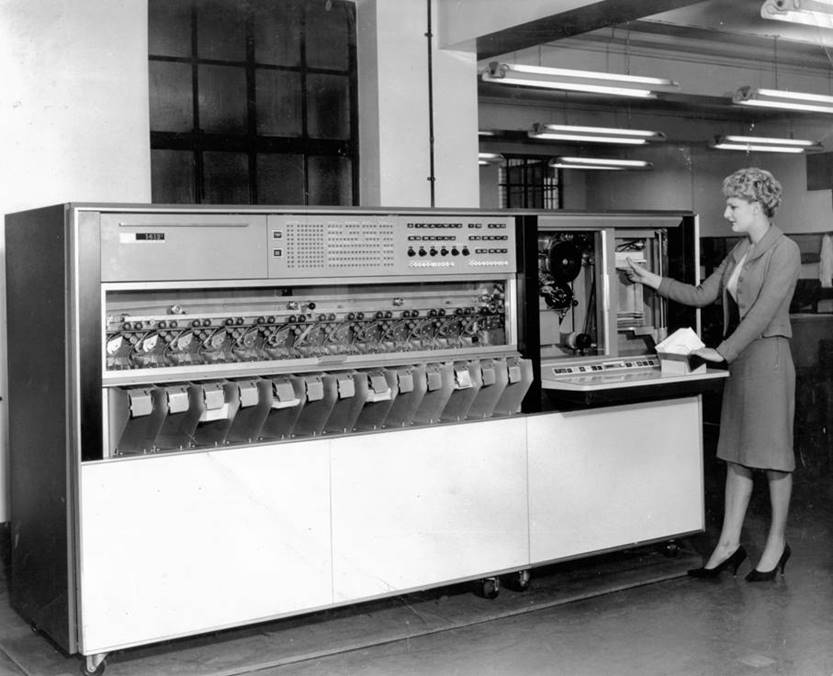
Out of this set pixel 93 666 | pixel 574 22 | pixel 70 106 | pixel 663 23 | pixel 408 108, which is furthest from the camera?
pixel 663 23

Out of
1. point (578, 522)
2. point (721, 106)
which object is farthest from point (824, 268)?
point (578, 522)

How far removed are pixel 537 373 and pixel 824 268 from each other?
910 centimetres

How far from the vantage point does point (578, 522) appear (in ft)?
14.2

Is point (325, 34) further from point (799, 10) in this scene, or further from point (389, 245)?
point (799, 10)

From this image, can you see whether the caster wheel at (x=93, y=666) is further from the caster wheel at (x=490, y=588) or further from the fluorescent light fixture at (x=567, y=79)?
the fluorescent light fixture at (x=567, y=79)

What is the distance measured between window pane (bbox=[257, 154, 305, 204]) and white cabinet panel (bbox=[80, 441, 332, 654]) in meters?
2.26

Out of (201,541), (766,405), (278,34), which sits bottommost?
(201,541)

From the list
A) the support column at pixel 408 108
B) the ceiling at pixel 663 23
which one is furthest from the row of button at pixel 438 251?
the support column at pixel 408 108

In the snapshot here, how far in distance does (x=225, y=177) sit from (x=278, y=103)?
0.51 meters

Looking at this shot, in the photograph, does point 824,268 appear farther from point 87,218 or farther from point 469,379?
point 87,218

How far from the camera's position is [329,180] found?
5.73 metres

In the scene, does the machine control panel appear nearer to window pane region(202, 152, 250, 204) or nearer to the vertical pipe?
the vertical pipe

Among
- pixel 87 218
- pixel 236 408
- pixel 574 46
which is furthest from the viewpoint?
pixel 574 46

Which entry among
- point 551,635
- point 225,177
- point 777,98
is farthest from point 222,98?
point 777,98
